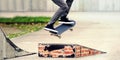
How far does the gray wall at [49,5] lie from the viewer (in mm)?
24188

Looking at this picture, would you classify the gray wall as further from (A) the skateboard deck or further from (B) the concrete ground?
(A) the skateboard deck

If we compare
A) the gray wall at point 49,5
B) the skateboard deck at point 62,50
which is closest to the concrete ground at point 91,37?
the skateboard deck at point 62,50

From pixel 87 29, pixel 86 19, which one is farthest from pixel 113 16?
pixel 87 29

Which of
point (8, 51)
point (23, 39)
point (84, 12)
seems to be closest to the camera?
point (8, 51)

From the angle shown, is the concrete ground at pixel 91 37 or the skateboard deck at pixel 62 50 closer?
the skateboard deck at pixel 62 50

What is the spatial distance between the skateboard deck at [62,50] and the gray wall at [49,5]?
44.1 ft

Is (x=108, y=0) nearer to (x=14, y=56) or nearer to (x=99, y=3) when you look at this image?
(x=99, y=3)

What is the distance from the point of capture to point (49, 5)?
80.3 ft

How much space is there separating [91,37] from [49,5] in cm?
1016

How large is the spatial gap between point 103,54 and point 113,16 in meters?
10.5

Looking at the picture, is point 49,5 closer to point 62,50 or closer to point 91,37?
point 91,37

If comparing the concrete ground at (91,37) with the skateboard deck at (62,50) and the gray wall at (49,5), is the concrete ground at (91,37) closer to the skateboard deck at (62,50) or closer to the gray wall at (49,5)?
the skateboard deck at (62,50)

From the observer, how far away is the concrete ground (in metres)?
11.7

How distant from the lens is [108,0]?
2433cm
